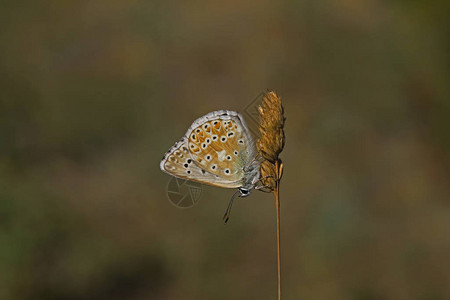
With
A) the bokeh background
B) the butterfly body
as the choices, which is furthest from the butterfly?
the bokeh background

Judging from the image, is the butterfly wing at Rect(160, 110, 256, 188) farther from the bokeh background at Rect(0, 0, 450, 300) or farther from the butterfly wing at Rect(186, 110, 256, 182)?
the bokeh background at Rect(0, 0, 450, 300)

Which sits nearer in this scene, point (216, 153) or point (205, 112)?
point (216, 153)

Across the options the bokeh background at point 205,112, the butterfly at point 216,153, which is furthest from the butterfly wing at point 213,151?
the bokeh background at point 205,112

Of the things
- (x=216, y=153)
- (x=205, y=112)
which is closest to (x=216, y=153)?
(x=216, y=153)

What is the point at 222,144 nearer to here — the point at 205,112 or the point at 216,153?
the point at 216,153
